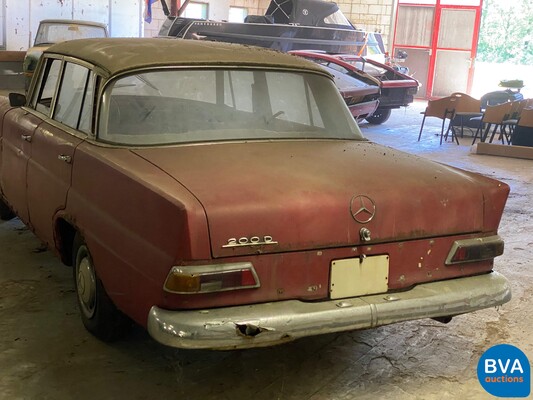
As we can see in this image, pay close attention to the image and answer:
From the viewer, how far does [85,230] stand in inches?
128

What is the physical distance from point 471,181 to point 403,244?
55 centimetres

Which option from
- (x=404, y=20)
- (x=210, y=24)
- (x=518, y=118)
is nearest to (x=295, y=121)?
(x=518, y=118)

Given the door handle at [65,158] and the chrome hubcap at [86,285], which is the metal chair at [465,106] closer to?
the door handle at [65,158]

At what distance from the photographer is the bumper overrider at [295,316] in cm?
254

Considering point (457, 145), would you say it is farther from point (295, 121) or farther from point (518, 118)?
point (295, 121)

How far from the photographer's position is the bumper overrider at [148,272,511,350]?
2.54 metres

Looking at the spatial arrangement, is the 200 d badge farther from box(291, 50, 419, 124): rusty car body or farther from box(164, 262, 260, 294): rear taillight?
box(291, 50, 419, 124): rusty car body

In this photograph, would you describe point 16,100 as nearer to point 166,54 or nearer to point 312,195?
point 166,54

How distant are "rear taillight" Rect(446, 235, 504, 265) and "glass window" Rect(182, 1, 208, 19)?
61.4 feet

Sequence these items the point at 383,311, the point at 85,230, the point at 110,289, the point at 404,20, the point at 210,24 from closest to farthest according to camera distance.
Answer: the point at 383,311
the point at 110,289
the point at 85,230
the point at 210,24
the point at 404,20

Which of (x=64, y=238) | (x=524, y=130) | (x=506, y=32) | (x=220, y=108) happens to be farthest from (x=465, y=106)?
(x=506, y=32)

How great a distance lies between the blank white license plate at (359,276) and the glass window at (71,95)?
1764 mm

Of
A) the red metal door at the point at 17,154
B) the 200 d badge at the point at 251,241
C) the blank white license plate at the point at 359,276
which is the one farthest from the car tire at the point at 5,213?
the blank white license plate at the point at 359,276

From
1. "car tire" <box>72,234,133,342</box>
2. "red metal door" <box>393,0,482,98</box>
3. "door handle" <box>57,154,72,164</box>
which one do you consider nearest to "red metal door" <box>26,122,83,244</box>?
"door handle" <box>57,154,72,164</box>
